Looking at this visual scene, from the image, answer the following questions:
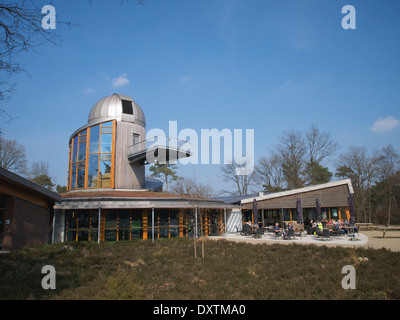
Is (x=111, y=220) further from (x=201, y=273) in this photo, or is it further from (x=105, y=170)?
(x=201, y=273)

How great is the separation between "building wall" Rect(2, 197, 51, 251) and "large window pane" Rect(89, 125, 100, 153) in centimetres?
690

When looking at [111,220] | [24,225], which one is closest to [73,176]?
[111,220]

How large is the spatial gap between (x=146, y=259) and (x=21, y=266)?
4.78 m

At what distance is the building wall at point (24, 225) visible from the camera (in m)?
14.4

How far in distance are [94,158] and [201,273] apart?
53.0ft

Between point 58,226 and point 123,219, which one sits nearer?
point 58,226

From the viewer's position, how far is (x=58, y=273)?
31.6ft

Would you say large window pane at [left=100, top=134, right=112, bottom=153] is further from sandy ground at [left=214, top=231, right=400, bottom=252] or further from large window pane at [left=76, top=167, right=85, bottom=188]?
sandy ground at [left=214, top=231, right=400, bottom=252]

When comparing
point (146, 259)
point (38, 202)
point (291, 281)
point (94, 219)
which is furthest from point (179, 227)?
point (291, 281)

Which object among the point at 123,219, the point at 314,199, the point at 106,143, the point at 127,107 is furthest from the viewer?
the point at 127,107

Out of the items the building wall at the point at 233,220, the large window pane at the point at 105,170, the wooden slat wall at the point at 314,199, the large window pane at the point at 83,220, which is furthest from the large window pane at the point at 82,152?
the wooden slat wall at the point at 314,199

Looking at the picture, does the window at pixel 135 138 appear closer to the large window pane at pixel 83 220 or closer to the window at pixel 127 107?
the window at pixel 127 107

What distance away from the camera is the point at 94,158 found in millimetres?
22656

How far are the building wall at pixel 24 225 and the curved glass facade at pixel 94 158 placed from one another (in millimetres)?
5639
